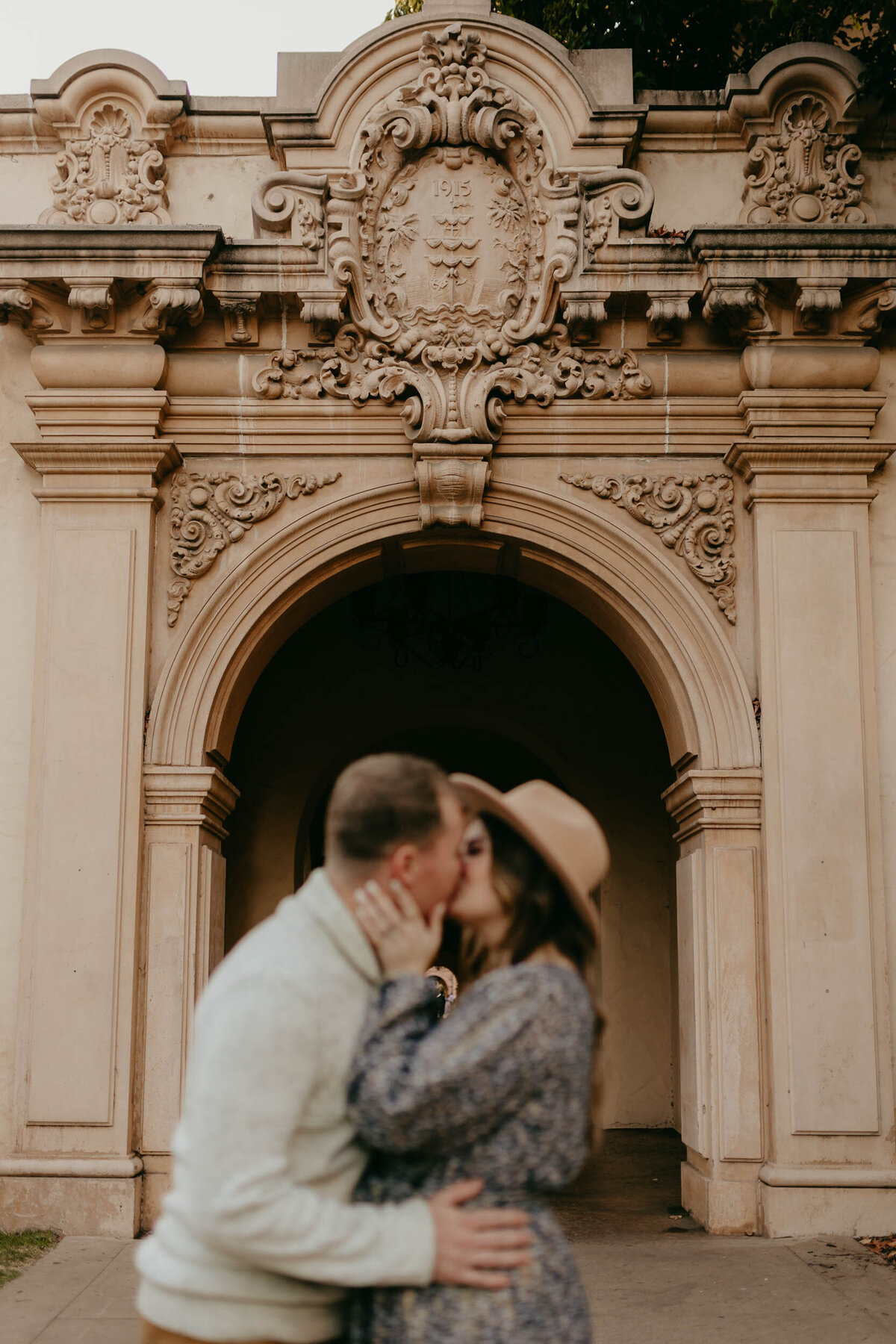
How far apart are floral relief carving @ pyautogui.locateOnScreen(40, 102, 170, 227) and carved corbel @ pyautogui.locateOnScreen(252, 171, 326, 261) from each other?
0.59 m

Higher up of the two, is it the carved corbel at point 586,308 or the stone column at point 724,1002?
the carved corbel at point 586,308

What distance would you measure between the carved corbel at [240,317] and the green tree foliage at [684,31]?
3512 millimetres

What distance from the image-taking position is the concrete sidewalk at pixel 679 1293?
4914mm

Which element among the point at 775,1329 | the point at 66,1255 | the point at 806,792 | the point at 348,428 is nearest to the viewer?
the point at 775,1329

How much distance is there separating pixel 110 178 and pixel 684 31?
4557 mm

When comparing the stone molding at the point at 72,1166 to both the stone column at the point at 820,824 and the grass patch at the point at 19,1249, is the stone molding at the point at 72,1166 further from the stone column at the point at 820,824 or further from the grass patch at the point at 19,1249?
the stone column at the point at 820,824

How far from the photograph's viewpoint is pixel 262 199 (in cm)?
714

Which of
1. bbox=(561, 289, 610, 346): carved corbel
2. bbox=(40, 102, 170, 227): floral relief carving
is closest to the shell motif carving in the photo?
bbox=(561, 289, 610, 346): carved corbel

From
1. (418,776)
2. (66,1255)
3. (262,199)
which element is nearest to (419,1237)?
(418,776)

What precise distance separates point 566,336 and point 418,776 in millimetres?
5574

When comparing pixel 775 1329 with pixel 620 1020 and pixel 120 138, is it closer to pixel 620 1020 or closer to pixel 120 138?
pixel 620 1020

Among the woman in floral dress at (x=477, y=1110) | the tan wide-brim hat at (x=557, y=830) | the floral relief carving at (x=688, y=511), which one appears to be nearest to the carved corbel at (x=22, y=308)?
the floral relief carving at (x=688, y=511)

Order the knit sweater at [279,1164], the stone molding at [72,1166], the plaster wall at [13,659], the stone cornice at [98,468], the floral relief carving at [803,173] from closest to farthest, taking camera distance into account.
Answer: the knit sweater at [279,1164], the stone molding at [72,1166], the plaster wall at [13,659], the stone cornice at [98,468], the floral relief carving at [803,173]

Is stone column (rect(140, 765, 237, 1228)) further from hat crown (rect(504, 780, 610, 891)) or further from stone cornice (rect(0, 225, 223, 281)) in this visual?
hat crown (rect(504, 780, 610, 891))
